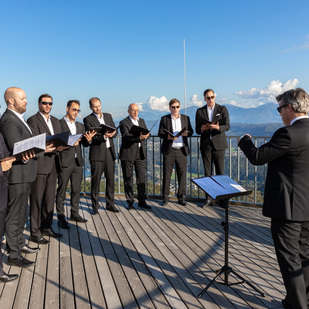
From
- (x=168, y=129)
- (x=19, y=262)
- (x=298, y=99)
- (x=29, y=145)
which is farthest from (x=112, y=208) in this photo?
(x=298, y=99)

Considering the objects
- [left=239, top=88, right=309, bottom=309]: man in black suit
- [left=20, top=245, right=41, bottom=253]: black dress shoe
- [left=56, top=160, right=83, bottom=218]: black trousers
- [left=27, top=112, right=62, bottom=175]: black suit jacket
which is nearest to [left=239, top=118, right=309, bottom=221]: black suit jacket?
[left=239, top=88, right=309, bottom=309]: man in black suit

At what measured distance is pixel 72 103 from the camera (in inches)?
161

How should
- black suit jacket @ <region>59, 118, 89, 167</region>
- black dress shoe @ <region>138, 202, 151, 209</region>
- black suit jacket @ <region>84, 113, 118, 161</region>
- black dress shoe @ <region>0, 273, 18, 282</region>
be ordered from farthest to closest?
black dress shoe @ <region>138, 202, 151, 209</region> → black suit jacket @ <region>84, 113, 118, 161</region> → black suit jacket @ <region>59, 118, 89, 167</region> → black dress shoe @ <region>0, 273, 18, 282</region>

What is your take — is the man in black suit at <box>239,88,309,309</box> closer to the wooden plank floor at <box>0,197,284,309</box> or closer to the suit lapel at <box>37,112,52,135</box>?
the wooden plank floor at <box>0,197,284,309</box>

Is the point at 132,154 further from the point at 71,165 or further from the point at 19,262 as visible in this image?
the point at 19,262

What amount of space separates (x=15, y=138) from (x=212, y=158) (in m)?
3.36

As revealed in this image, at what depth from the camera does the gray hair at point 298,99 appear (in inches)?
76.0

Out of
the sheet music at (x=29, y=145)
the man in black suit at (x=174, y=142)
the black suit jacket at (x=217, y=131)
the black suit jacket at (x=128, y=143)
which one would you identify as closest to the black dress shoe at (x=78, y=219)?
the black suit jacket at (x=128, y=143)

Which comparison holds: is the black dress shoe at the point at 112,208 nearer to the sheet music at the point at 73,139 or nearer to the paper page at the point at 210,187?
the sheet music at the point at 73,139

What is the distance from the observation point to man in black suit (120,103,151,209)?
4.86 m

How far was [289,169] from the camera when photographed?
76.6 inches

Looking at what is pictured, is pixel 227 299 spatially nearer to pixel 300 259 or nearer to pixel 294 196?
pixel 300 259

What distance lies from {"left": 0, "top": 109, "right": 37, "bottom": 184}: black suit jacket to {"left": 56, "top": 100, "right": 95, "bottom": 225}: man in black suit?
101 cm

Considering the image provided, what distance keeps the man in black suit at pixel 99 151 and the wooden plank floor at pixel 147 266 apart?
1.96 feet
